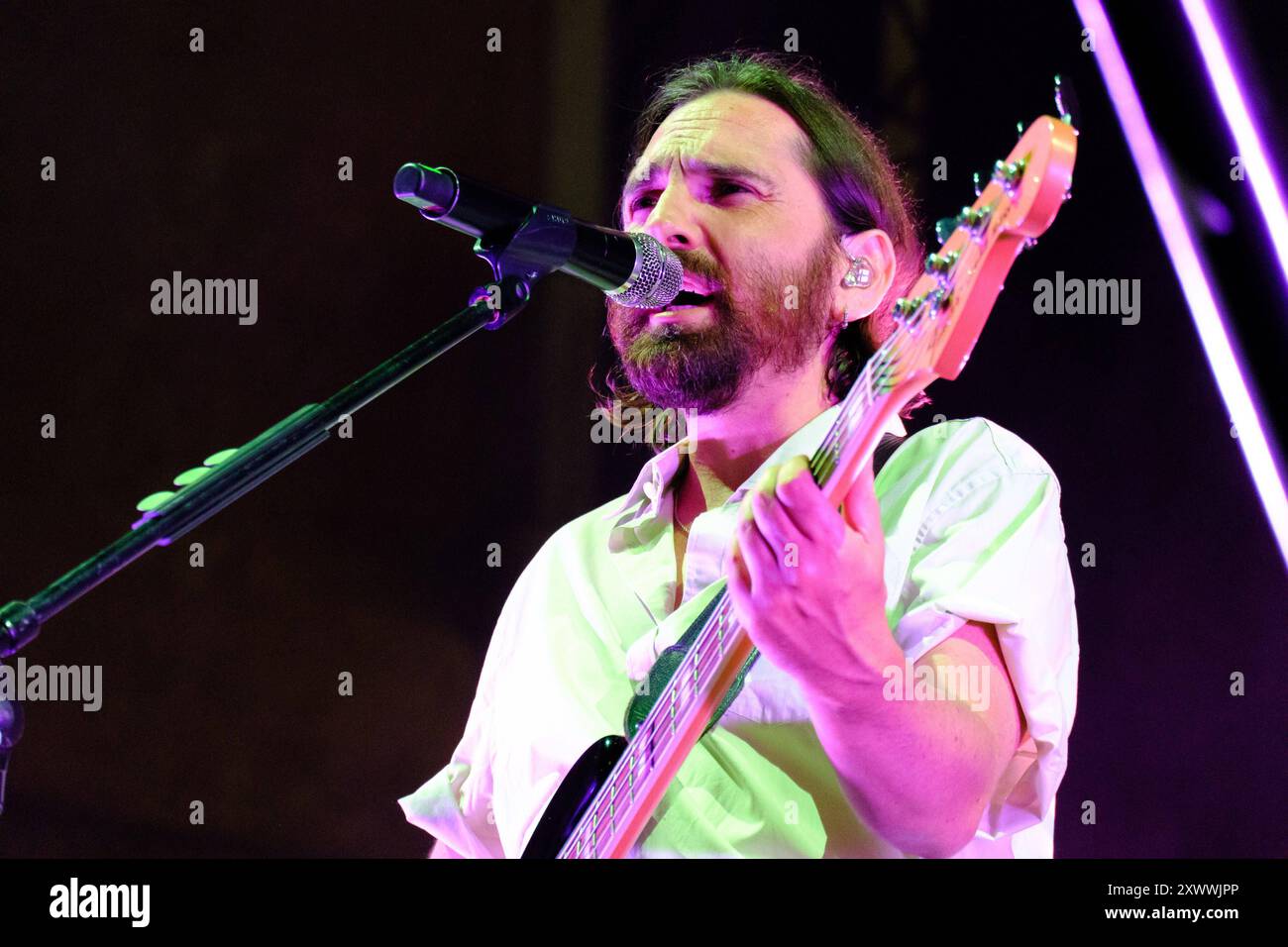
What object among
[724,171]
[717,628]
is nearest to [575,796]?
[717,628]

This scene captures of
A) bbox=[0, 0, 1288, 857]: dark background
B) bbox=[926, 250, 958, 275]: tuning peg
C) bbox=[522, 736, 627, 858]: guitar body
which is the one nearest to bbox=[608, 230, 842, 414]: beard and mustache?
bbox=[0, 0, 1288, 857]: dark background

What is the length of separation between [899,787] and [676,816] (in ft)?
1.05

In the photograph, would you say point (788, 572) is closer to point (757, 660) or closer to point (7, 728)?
point (757, 660)

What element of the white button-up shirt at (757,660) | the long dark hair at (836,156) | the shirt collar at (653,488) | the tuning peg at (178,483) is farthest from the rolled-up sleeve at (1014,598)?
the tuning peg at (178,483)

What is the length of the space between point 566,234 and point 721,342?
1.95 ft

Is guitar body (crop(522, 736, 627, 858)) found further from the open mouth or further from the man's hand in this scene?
the open mouth

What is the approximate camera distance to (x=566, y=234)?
1.31 metres

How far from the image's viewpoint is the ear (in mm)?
2033

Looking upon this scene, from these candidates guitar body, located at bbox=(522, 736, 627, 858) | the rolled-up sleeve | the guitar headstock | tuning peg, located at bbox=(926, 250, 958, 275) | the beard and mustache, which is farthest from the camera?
the beard and mustache

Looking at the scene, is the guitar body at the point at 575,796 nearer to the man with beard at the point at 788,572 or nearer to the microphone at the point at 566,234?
the man with beard at the point at 788,572

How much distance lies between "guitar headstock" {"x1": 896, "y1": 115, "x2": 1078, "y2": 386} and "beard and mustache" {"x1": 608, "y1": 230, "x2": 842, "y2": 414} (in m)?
0.64
